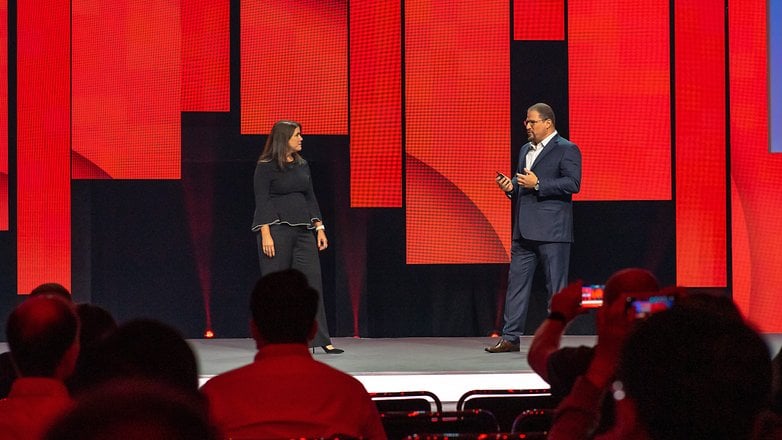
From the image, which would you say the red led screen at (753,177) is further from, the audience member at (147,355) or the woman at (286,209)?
the audience member at (147,355)

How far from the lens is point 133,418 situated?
0.61 m

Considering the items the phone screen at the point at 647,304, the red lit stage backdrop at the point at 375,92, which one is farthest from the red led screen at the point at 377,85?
the phone screen at the point at 647,304

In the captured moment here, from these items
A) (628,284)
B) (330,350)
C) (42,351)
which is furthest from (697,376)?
(330,350)

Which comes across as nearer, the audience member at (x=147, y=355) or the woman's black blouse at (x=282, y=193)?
the audience member at (x=147, y=355)

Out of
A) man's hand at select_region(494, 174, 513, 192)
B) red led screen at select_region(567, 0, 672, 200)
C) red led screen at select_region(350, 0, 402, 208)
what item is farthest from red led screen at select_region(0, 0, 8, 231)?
red led screen at select_region(567, 0, 672, 200)

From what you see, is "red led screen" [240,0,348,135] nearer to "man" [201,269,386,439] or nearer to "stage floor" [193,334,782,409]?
"stage floor" [193,334,782,409]

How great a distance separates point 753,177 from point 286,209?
3574 millimetres

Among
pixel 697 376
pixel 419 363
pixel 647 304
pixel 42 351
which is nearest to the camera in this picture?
pixel 697 376

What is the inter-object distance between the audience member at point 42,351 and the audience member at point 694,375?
4.07 feet

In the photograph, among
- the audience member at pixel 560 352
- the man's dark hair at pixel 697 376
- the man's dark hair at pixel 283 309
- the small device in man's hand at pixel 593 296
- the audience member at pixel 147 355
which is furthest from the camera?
the small device in man's hand at pixel 593 296

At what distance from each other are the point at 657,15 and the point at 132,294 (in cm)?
436

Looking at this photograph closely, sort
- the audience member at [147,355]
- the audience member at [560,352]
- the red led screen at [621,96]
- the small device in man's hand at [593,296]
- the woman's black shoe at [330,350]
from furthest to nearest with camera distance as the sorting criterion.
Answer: the red led screen at [621,96]
the woman's black shoe at [330,350]
the small device in man's hand at [593,296]
the audience member at [560,352]
the audience member at [147,355]

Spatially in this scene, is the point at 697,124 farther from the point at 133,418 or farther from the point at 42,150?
the point at 133,418

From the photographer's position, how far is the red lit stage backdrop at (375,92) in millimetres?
6992
